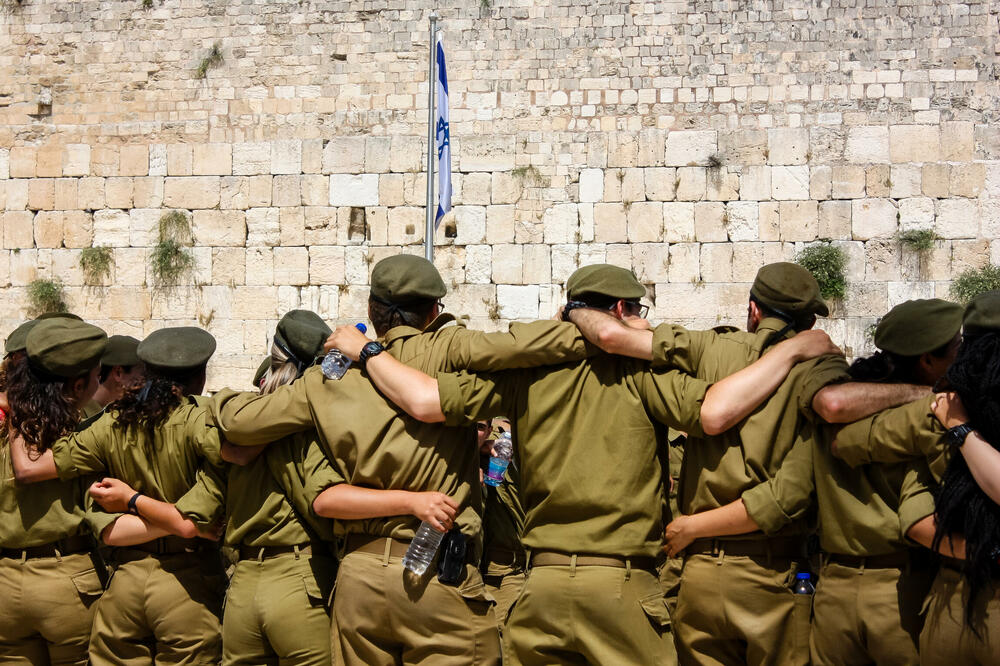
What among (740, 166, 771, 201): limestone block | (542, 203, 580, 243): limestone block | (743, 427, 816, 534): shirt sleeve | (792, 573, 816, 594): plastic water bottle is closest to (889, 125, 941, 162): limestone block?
(740, 166, 771, 201): limestone block

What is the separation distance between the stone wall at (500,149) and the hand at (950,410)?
7278mm

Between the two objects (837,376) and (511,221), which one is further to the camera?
(511,221)

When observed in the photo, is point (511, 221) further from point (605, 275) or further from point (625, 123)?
point (605, 275)

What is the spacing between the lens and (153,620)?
160 inches

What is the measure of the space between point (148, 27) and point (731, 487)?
34.3 feet

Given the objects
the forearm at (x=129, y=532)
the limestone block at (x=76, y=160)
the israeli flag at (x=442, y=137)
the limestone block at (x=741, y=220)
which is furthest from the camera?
the limestone block at (x=76, y=160)

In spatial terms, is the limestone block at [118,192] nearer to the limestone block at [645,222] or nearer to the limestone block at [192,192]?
the limestone block at [192,192]

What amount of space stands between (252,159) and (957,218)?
784 centimetres

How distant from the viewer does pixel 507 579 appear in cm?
486

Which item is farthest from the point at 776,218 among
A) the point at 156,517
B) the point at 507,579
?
the point at 156,517

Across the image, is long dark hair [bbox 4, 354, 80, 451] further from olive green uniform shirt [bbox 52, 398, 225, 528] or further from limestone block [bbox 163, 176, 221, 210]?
limestone block [bbox 163, 176, 221, 210]

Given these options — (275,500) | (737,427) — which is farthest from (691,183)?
(275,500)

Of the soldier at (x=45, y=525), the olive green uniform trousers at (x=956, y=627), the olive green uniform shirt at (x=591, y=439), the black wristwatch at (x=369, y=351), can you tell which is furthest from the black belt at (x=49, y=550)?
the olive green uniform trousers at (x=956, y=627)

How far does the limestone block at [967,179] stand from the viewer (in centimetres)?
999
